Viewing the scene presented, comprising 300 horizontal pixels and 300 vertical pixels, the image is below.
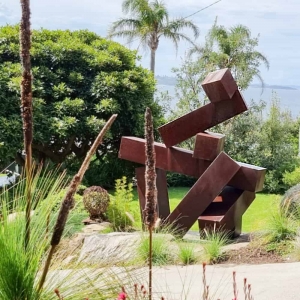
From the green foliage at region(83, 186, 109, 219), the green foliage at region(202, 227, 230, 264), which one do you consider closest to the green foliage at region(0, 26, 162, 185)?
the green foliage at region(83, 186, 109, 219)

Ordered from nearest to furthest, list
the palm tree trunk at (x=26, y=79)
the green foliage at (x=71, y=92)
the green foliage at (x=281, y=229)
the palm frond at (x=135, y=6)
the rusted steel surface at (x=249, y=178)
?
the palm tree trunk at (x=26, y=79)
the green foliage at (x=281, y=229)
the rusted steel surface at (x=249, y=178)
the green foliage at (x=71, y=92)
the palm frond at (x=135, y=6)

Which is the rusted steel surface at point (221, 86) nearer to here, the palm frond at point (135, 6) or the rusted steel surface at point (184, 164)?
the rusted steel surface at point (184, 164)

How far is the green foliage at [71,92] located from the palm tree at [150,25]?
32.4 feet

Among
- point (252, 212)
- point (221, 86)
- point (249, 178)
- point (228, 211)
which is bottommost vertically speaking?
point (252, 212)

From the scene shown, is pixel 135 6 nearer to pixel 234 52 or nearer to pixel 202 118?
pixel 234 52

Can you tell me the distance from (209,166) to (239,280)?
230 cm

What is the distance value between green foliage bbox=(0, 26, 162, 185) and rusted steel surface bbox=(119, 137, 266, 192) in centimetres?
520

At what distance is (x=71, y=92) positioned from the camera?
13.3 meters

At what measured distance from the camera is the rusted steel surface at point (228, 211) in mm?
7031

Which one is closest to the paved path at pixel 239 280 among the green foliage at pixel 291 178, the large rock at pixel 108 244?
the large rock at pixel 108 244

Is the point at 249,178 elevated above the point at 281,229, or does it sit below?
above

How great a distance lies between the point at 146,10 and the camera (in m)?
23.9

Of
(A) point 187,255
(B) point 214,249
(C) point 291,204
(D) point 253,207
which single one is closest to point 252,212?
(D) point 253,207

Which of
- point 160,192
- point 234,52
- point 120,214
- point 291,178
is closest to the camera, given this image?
point 160,192
